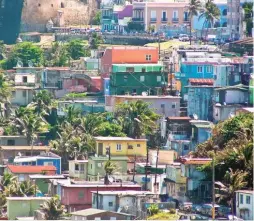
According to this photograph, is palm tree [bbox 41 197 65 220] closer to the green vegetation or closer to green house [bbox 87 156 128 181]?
green house [bbox 87 156 128 181]

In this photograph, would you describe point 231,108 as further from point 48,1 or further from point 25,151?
point 48,1

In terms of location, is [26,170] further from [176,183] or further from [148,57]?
[148,57]

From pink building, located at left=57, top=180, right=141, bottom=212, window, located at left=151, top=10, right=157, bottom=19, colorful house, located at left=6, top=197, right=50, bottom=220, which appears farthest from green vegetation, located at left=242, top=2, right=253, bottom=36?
colorful house, located at left=6, top=197, right=50, bottom=220

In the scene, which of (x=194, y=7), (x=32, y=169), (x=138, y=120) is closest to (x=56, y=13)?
(x=194, y=7)

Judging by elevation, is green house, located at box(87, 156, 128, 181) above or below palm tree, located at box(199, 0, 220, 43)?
below

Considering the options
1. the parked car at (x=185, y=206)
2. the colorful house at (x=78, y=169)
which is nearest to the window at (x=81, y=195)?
the parked car at (x=185, y=206)

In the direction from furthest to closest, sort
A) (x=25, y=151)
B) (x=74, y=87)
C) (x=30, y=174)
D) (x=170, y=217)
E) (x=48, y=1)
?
(x=48, y=1), (x=74, y=87), (x=25, y=151), (x=30, y=174), (x=170, y=217)

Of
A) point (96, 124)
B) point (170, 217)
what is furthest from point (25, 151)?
point (170, 217)
